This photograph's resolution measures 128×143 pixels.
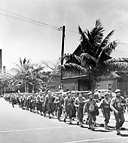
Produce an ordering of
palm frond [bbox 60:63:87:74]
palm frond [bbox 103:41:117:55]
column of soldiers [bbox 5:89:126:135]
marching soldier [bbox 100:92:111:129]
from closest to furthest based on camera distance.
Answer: column of soldiers [bbox 5:89:126:135]
marching soldier [bbox 100:92:111:129]
palm frond [bbox 103:41:117:55]
palm frond [bbox 60:63:87:74]

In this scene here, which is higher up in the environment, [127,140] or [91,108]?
[91,108]

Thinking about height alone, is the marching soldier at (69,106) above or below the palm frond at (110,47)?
below

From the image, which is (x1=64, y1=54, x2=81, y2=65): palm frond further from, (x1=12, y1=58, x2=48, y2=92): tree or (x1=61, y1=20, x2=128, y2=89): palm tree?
(x1=12, y1=58, x2=48, y2=92): tree

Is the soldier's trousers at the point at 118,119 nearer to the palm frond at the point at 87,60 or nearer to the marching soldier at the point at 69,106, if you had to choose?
the marching soldier at the point at 69,106

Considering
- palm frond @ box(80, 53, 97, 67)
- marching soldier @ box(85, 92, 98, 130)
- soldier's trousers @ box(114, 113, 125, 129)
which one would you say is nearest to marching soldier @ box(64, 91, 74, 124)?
marching soldier @ box(85, 92, 98, 130)

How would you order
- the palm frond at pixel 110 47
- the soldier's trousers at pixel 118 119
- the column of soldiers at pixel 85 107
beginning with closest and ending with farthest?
the soldier's trousers at pixel 118 119, the column of soldiers at pixel 85 107, the palm frond at pixel 110 47

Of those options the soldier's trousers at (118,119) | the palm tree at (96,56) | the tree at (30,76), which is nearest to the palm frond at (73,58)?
the palm tree at (96,56)

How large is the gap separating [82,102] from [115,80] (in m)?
15.4

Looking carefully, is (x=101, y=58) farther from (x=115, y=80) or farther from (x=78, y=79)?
(x=78, y=79)

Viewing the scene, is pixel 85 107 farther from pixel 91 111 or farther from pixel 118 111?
pixel 118 111

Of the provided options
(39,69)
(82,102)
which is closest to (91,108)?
(82,102)

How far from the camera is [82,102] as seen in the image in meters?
14.4

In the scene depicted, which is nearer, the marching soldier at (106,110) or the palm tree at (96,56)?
the marching soldier at (106,110)

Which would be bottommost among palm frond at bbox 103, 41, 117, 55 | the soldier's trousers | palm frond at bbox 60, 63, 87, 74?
the soldier's trousers
